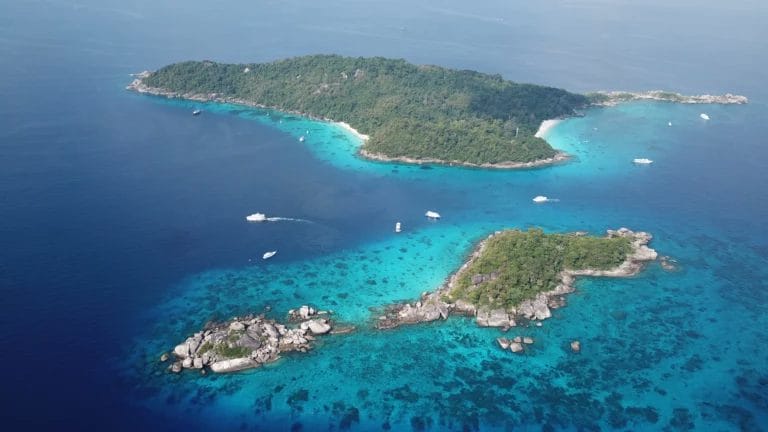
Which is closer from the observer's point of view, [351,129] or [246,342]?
[246,342]

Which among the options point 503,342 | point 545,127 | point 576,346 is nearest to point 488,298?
point 503,342

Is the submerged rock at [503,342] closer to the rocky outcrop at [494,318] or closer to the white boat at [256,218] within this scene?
the rocky outcrop at [494,318]

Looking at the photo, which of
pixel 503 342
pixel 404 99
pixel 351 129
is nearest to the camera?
pixel 503 342

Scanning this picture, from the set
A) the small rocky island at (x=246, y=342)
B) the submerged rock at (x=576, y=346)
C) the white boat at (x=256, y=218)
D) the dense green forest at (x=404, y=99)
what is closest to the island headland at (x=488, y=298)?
the small rocky island at (x=246, y=342)

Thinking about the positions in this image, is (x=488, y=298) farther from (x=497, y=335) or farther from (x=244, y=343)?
(x=244, y=343)

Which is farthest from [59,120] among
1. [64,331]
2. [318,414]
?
[318,414]

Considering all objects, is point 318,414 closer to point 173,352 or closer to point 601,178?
point 173,352
